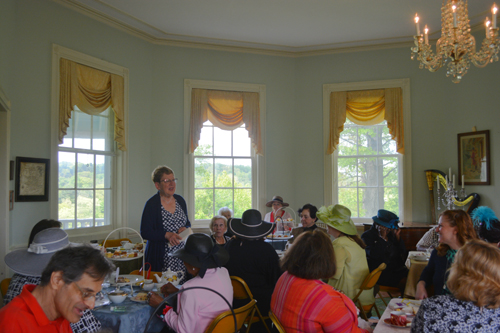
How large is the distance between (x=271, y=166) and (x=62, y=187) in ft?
12.0

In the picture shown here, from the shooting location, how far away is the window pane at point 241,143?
7312mm

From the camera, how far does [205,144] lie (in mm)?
7156

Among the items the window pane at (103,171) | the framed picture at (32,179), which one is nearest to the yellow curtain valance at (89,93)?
the window pane at (103,171)

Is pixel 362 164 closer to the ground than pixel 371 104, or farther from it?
closer to the ground

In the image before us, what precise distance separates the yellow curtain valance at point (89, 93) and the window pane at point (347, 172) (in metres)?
3.99

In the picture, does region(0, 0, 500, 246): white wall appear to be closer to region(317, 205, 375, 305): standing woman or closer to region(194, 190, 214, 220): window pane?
region(194, 190, 214, 220): window pane

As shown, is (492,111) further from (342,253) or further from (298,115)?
(342,253)

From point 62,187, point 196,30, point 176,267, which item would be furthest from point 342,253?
point 196,30

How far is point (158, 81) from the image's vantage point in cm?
679

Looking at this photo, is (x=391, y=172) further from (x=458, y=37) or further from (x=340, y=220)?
(x=340, y=220)

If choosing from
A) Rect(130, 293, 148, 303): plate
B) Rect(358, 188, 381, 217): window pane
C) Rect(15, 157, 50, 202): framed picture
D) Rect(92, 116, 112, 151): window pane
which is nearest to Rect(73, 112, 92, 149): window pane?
Rect(92, 116, 112, 151): window pane

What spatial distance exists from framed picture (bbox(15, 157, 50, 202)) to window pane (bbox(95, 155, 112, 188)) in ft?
3.09

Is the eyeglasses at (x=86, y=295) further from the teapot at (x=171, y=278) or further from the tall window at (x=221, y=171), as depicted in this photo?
the tall window at (x=221, y=171)

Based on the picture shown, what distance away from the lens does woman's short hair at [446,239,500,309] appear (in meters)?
1.64
